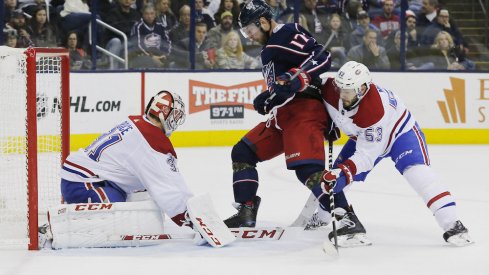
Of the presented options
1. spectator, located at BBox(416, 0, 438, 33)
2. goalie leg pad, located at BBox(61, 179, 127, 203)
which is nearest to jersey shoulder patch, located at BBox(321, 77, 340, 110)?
goalie leg pad, located at BBox(61, 179, 127, 203)

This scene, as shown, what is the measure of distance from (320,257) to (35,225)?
1.36 meters

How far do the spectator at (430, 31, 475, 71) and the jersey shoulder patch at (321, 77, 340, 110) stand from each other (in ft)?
17.7

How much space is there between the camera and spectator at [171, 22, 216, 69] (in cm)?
984

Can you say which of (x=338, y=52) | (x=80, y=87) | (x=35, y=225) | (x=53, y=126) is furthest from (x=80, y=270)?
(x=338, y=52)

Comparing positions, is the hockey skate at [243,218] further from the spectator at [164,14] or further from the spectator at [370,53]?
the spectator at [370,53]

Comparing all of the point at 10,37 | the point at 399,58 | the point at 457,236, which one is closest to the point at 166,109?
the point at 457,236

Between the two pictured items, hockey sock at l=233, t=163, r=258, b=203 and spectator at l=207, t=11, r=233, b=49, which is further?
spectator at l=207, t=11, r=233, b=49

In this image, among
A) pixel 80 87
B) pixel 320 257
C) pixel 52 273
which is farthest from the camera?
pixel 80 87

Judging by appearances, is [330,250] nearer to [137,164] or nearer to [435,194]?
[435,194]

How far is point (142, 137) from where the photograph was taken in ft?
15.6

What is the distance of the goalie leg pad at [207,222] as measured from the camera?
4.66 meters

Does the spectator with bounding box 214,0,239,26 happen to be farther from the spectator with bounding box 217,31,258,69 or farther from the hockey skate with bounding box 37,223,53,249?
the hockey skate with bounding box 37,223,53,249

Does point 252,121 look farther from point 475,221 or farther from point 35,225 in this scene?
point 35,225

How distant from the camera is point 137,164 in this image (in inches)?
186
